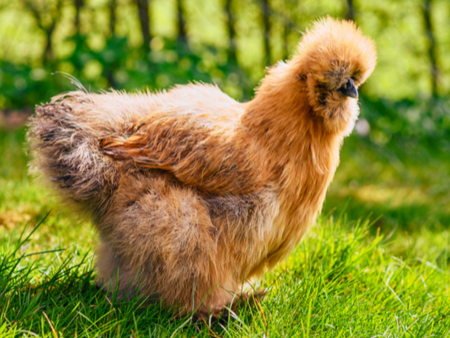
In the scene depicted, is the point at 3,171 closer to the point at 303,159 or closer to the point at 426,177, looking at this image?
the point at 303,159

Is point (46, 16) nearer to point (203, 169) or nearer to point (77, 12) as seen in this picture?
point (77, 12)

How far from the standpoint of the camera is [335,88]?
7.20ft

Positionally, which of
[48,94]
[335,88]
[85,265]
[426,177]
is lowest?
[426,177]

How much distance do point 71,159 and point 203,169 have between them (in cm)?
65

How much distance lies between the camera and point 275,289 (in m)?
2.50

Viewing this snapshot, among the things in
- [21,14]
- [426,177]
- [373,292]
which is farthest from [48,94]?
[426,177]

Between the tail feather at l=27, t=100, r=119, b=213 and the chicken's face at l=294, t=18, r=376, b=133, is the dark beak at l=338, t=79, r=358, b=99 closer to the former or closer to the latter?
the chicken's face at l=294, t=18, r=376, b=133

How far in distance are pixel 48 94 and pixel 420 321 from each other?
478 centimetres

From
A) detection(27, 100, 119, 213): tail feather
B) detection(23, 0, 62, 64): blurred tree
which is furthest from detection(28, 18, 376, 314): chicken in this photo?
detection(23, 0, 62, 64): blurred tree

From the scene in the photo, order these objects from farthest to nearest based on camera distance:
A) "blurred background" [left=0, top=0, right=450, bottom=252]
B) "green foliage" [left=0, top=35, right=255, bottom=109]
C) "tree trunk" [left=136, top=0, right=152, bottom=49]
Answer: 1. "tree trunk" [left=136, top=0, right=152, bottom=49]
2. "green foliage" [left=0, top=35, right=255, bottom=109]
3. "blurred background" [left=0, top=0, right=450, bottom=252]

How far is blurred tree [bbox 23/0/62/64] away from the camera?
6319 mm

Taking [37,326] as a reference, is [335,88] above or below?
above

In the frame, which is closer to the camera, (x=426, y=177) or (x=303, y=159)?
(x=303, y=159)

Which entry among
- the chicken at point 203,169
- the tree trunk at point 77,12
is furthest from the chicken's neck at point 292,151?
the tree trunk at point 77,12
